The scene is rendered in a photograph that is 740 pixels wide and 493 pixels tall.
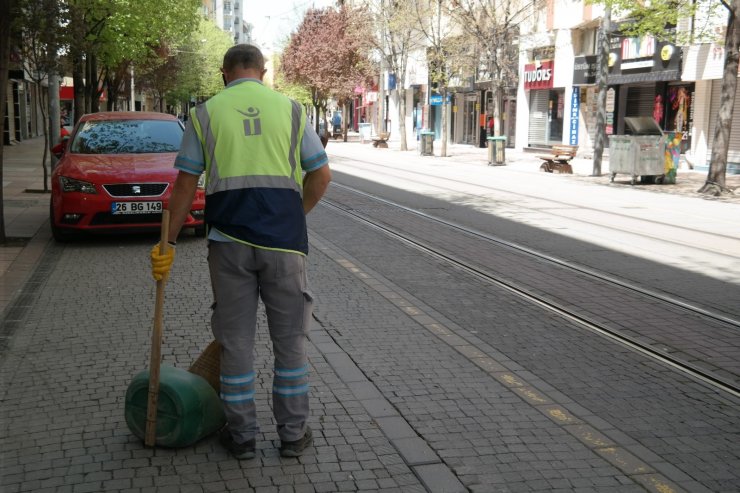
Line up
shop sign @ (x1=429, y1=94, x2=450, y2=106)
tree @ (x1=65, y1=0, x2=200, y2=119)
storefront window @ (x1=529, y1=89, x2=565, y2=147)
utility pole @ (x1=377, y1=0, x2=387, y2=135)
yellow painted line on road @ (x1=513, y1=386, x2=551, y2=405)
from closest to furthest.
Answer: yellow painted line on road @ (x1=513, y1=386, x2=551, y2=405) → tree @ (x1=65, y1=0, x2=200, y2=119) → storefront window @ (x1=529, y1=89, x2=565, y2=147) → utility pole @ (x1=377, y1=0, x2=387, y2=135) → shop sign @ (x1=429, y1=94, x2=450, y2=106)

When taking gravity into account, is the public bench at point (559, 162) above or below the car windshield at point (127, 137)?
below

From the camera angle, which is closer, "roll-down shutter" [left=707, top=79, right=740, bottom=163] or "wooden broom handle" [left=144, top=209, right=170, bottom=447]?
"wooden broom handle" [left=144, top=209, right=170, bottom=447]

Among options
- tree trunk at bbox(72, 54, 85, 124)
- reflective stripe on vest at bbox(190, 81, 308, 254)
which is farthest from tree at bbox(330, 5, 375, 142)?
reflective stripe on vest at bbox(190, 81, 308, 254)

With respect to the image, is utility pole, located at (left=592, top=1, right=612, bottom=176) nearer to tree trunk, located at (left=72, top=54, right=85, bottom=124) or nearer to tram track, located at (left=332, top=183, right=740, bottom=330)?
tram track, located at (left=332, top=183, right=740, bottom=330)

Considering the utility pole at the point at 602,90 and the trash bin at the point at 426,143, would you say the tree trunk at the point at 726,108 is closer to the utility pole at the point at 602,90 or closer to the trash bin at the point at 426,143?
the utility pole at the point at 602,90

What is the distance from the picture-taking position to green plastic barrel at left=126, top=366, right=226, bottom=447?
13.3 feet

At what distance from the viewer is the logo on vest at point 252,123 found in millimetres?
3869

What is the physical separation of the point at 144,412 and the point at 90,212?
675cm

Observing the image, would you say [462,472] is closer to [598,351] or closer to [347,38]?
→ [598,351]

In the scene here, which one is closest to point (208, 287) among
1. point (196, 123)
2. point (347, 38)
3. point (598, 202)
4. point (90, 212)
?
point (90, 212)

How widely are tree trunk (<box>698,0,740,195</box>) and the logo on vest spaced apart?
16852 millimetres

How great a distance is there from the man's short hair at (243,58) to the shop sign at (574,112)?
31901mm

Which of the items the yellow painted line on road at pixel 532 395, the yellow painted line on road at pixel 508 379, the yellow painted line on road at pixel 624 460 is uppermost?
the yellow painted line on road at pixel 624 460

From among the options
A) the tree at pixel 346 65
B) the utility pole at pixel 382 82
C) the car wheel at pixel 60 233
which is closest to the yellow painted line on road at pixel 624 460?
the car wheel at pixel 60 233
